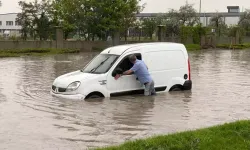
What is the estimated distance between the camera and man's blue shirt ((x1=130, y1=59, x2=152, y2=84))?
13305mm

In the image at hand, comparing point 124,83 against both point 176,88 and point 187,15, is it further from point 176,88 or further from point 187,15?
point 187,15

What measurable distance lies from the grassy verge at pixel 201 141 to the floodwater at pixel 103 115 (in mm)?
1267

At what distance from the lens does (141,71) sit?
527 inches

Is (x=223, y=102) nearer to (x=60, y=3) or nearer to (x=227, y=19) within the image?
(x=60, y=3)

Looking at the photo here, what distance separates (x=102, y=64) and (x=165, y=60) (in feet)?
7.01

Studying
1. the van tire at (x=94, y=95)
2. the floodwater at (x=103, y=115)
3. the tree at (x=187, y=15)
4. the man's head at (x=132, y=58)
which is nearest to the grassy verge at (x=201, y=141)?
the floodwater at (x=103, y=115)

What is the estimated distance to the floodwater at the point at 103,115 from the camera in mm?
8523

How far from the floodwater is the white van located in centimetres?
33

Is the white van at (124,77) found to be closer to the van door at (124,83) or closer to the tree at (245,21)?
the van door at (124,83)

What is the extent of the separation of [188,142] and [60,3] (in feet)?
140

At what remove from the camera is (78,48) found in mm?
45688

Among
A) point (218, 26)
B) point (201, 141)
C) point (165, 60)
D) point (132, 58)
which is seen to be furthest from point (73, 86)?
point (218, 26)

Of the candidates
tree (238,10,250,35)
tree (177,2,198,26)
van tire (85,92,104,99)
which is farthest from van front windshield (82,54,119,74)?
tree (238,10,250,35)

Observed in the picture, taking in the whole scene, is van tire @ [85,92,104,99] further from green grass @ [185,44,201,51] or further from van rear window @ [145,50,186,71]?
green grass @ [185,44,201,51]
